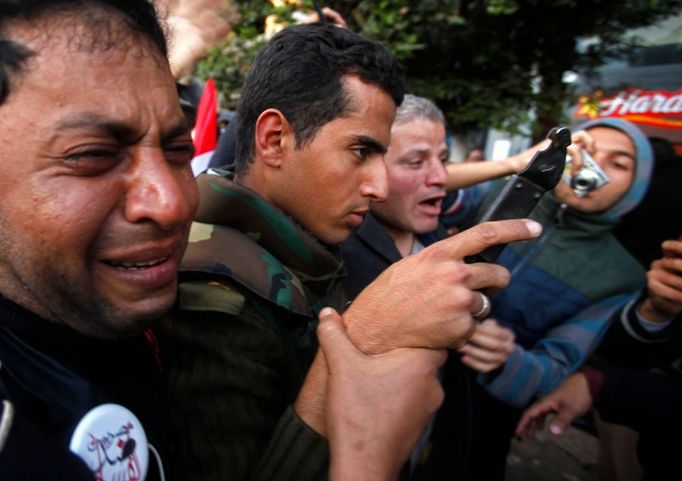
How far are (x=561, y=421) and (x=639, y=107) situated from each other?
12.0ft

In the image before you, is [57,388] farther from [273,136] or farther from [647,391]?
[647,391]

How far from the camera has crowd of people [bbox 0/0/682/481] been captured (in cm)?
77

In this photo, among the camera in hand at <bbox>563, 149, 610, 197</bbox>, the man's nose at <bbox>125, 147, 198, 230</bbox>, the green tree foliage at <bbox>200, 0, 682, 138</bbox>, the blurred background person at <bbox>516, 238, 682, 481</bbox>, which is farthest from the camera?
the green tree foliage at <bbox>200, 0, 682, 138</bbox>

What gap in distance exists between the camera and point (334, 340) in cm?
97

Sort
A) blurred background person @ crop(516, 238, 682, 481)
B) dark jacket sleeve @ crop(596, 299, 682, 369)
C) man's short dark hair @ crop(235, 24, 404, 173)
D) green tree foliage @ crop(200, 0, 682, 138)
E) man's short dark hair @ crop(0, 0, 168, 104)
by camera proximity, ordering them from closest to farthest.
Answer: man's short dark hair @ crop(0, 0, 168, 104) < man's short dark hair @ crop(235, 24, 404, 173) < blurred background person @ crop(516, 238, 682, 481) < dark jacket sleeve @ crop(596, 299, 682, 369) < green tree foliage @ crop(200, 0, 682, 138)

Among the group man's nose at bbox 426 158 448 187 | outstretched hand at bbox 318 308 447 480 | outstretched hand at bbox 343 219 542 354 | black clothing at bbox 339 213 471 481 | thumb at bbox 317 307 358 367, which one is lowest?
black clothing at bbox 339 213 471 481

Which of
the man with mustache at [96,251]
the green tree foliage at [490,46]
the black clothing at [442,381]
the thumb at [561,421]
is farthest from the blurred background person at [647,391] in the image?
the green tree foliage at [490,46]

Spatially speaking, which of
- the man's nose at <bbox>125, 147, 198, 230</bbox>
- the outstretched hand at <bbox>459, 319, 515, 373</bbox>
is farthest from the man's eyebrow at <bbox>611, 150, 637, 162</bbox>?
the man's nose at <bbox>125, 147, 198, 230</bbox>

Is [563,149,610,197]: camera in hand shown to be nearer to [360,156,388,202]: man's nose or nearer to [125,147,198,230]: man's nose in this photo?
[360,156,388,202]: man's nose

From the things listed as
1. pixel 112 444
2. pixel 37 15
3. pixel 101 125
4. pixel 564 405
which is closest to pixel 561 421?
pixel 564 405

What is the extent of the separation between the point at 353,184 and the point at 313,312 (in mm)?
450

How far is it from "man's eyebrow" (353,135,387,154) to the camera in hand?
1108 millimetres

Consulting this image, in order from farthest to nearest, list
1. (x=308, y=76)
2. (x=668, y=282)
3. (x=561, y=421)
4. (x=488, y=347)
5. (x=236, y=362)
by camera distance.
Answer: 1. (x=561, y=421)
2. (x=668, y=282)
3. (x=488, y=347)
4. (x=308, y=76)
5. (x=236, y=362)

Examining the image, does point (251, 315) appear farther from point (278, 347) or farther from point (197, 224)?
point (197, 224)
